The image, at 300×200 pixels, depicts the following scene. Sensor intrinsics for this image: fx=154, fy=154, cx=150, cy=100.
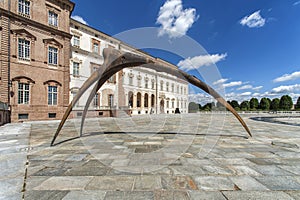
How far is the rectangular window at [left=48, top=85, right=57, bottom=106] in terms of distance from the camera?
774 inches

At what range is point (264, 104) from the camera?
67.8 m

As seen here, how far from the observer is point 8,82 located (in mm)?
16344

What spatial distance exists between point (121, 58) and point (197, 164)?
17.5 feet

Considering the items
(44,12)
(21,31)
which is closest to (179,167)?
(21,31)

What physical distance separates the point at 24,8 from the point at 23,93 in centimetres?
985


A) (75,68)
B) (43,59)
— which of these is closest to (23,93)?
(43,59)

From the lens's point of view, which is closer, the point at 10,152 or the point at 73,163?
the point at 73,163

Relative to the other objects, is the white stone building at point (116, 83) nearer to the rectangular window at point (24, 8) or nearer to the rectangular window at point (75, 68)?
the rectangular window at point (75, 68)

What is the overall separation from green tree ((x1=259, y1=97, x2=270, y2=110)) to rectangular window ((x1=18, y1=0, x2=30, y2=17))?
82081mm

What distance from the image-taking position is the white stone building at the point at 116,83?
2477cm

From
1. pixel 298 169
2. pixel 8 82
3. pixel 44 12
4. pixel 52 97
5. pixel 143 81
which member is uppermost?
pixel 44 12

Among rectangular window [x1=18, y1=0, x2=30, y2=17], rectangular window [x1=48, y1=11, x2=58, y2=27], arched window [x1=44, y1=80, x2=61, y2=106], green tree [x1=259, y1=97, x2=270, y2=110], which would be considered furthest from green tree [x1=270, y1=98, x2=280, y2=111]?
rectangular window [x1=18, y1=0, x2=30, y2=17]

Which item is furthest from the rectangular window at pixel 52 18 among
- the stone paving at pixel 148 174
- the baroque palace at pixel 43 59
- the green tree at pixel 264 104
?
the green tree at pixel 264 104

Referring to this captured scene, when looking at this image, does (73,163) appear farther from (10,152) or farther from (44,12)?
(44,12)
